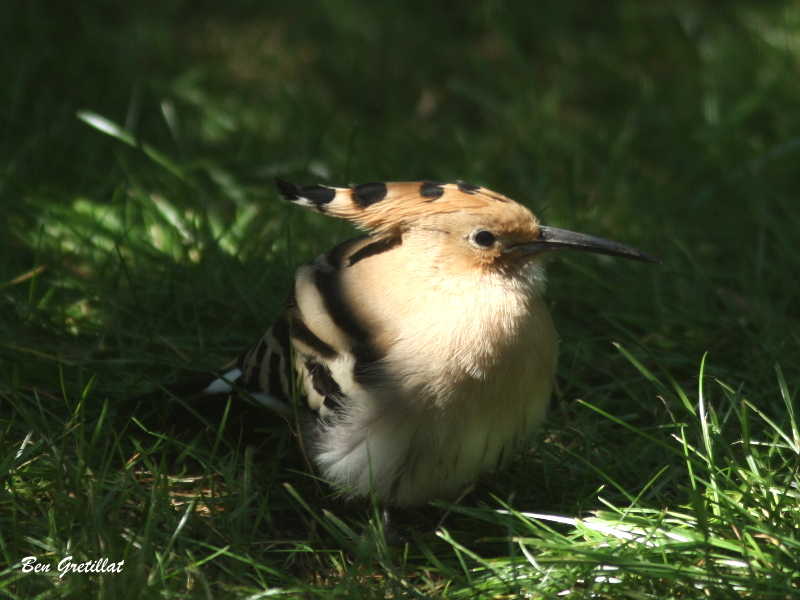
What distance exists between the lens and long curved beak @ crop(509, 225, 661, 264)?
212 centimetres

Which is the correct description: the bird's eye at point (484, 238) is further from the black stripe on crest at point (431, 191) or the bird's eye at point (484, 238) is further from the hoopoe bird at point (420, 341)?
the black stripe on crest at point (431, 191)

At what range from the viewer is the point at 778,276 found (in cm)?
292

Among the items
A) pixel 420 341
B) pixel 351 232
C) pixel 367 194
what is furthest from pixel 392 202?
pixel 351 232

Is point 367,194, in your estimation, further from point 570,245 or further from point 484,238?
point 570,245

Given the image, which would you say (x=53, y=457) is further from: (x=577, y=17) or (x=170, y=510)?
(x=577, y=17)

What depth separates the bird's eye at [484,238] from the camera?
2057 millimetres

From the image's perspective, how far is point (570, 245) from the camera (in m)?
2.16

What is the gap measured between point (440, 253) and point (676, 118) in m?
2.12

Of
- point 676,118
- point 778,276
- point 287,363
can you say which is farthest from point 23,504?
point 676,118

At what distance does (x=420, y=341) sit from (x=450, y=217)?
0.28 m

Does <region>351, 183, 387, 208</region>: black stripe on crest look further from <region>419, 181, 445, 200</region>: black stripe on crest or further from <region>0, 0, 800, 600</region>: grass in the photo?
<region>0, 0, 800, 600</region>: grass

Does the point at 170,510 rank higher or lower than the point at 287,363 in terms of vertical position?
lower

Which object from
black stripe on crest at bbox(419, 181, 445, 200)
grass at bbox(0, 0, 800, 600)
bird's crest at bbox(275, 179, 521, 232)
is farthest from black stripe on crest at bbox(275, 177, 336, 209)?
grass at bbox(0, 0, 800, 600)

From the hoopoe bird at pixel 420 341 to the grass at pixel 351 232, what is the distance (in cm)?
13
